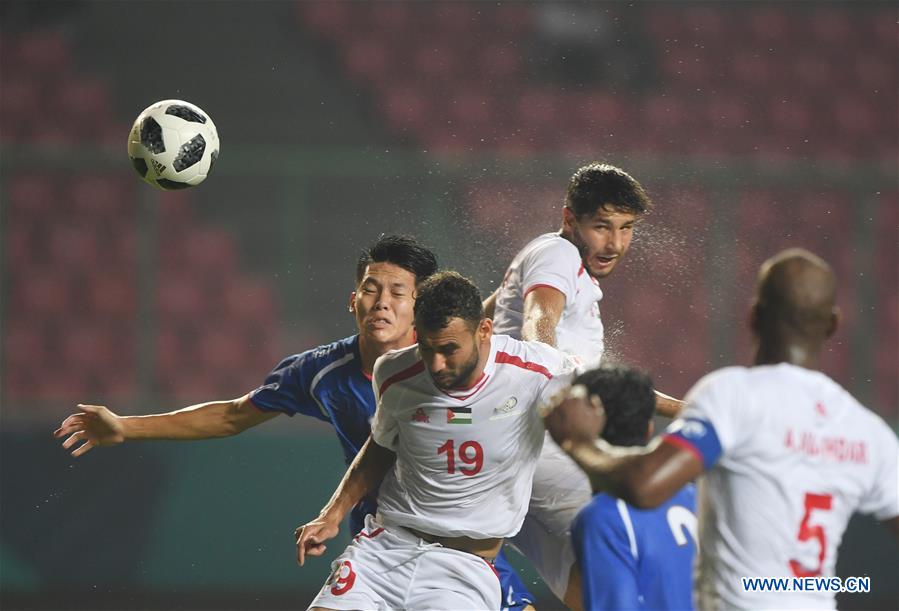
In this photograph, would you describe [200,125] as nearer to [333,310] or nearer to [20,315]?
[333,310]

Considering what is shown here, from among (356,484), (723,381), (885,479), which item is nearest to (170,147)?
(356,484)

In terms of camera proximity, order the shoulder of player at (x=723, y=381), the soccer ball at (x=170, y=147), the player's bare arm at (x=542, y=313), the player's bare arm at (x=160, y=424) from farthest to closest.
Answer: the soccer ball at (x=170, y=147), the player's bare arm at (x=160, y=424), the player's bare arm at (x=542, y=313), the shoulder of player at (x=723, y=381)

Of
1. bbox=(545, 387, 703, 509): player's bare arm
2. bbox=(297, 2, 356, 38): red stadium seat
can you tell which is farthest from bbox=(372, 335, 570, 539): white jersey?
bbox=(297, 2, 356, 38): red stadium seat

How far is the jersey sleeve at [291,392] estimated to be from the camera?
4934 millimetres

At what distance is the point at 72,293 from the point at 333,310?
2.17 metres

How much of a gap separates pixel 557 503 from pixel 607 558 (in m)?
1.68

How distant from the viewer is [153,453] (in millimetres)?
8156

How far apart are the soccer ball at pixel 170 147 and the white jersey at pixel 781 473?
318 centimetres

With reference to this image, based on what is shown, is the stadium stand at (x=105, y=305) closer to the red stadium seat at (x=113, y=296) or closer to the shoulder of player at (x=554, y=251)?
the red stadium seat at (x=113, y=296)

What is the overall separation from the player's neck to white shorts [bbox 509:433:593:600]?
26.6 inches

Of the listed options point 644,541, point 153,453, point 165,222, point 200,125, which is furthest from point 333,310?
point 644,541

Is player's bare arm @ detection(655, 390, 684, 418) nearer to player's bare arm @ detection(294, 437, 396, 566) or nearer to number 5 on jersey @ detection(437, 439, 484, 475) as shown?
number 5 on jersey @ detection(437, 439, 484, 475)

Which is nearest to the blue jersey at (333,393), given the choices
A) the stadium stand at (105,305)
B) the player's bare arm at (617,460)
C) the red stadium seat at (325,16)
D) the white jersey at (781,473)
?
the player's bare arm at (617,460)

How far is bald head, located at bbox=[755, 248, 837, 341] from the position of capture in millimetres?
2936
